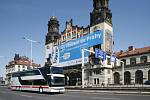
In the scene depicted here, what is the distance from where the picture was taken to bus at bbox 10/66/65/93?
115 feet

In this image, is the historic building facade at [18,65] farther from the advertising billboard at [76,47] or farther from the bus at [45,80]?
the bus at [45,80]

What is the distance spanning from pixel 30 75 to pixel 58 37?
54.8 m

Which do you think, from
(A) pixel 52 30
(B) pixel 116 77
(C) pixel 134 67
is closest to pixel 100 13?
(B) pixel 116 77

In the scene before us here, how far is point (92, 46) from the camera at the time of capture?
7706cm

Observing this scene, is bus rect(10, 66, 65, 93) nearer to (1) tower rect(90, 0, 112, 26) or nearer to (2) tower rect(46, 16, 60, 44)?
(1) tower rect(90, 0, 112, 26)

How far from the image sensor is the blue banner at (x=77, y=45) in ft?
249

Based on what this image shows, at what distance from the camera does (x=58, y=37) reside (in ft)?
312

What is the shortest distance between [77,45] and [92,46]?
6.99 m

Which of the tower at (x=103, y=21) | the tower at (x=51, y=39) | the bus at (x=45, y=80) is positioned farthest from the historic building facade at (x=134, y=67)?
the bus at (x=45, y=80)

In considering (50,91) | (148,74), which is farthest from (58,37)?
(50,91)

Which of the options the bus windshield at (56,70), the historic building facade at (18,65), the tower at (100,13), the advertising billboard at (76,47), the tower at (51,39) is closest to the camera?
the bus windshield at (56,70)

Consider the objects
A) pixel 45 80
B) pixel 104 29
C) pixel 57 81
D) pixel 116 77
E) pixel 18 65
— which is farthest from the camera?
pixel 18 65

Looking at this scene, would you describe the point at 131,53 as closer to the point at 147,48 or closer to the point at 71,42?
the point at 147,48

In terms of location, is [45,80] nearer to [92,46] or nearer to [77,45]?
[92,46]
